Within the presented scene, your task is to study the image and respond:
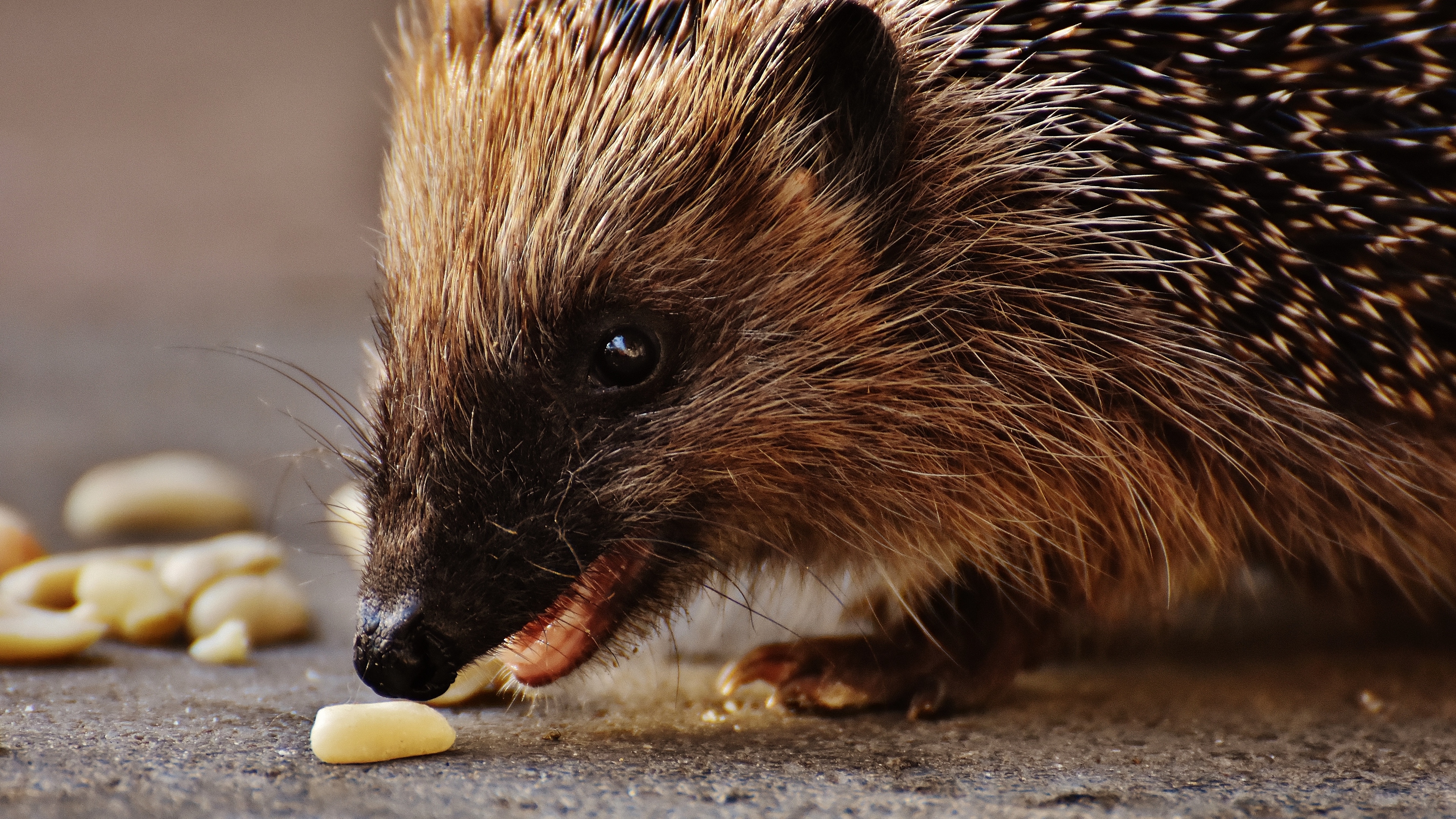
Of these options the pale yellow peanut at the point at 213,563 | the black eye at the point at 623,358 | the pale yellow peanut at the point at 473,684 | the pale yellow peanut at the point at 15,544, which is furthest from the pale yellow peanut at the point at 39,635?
the black eye at the point at 623,358

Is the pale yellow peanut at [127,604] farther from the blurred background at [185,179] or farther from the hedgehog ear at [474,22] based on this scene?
the blurred background at [185,179]

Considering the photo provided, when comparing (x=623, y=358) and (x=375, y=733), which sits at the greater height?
(x=623, y=358)

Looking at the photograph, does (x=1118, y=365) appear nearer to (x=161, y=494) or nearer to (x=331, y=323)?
(x=161, y=494)

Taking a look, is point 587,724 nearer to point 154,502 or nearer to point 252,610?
point 252,610

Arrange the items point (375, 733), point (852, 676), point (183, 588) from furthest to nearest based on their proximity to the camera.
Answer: point (183, 588) < point (852, 676) < point (375, 733)

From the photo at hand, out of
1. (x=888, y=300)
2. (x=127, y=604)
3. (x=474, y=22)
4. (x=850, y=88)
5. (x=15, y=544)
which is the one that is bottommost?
(x=127, y=604)

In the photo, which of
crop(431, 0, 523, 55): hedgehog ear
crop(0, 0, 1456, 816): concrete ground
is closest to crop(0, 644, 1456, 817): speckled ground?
crop(0, 0, 1456, 816): concrete ground

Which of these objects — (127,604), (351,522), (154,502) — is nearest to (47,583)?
(127,604)
